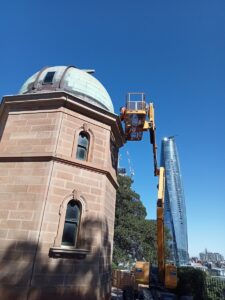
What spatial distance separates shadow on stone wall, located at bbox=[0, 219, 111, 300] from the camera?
25.1 feet

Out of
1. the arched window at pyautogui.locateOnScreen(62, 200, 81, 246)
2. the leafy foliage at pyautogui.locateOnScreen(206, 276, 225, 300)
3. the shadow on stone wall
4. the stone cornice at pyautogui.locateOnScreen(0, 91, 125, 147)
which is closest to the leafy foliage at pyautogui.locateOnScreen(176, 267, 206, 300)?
the leafy foliage at pyautogui.locateOnScreen(206, 276, 225, 300)

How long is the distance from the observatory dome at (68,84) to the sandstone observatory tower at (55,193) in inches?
2.6

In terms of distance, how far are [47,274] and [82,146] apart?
518cm

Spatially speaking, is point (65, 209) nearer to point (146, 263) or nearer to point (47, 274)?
point (47, 274)

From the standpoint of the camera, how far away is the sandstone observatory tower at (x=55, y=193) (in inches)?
316

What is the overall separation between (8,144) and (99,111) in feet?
14.1

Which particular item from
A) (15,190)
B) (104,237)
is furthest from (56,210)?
(104,237)

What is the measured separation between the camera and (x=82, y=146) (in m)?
10.5

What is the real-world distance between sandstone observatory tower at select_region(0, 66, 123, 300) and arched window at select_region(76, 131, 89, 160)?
0.05 metres

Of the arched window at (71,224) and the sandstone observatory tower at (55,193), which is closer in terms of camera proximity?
the sandstone observatory tower at (55,193)

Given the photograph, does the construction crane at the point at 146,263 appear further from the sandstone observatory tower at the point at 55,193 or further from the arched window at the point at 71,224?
the arched window at the point at 71,224

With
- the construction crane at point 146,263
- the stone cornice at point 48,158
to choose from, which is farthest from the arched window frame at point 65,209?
the construction crane at point 146,263

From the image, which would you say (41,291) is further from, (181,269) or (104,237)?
(181,269)

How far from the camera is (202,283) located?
16.5m
